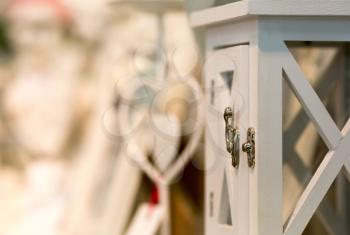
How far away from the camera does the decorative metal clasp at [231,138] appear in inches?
27.4

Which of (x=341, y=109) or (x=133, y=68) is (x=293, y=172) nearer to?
(x=341, y=109)

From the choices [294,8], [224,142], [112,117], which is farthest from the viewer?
[112,117]

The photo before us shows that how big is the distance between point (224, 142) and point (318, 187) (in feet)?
0.44

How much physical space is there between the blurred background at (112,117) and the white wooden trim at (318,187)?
0.05 m

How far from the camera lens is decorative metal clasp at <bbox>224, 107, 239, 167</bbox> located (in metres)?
0.70

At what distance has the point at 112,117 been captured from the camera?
1052mm

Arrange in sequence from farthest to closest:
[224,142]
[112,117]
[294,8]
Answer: [112,117]
[224,142]
[294,8]

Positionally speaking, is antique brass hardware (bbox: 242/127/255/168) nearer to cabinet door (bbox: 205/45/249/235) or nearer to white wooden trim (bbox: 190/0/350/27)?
cabinet door (bbox: 205/45/249/235)

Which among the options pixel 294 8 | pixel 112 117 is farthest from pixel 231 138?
pixel 112 117

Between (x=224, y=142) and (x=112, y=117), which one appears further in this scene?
(x=112, y=117)

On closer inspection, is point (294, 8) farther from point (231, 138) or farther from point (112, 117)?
point (112, 117)

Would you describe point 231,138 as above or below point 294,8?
below

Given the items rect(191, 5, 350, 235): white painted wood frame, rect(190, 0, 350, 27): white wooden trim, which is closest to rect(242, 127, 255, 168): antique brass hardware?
rect(191, 5, 350, 235): white painted wood frame

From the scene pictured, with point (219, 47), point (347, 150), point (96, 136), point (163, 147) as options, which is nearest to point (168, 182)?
point (163, 147)
